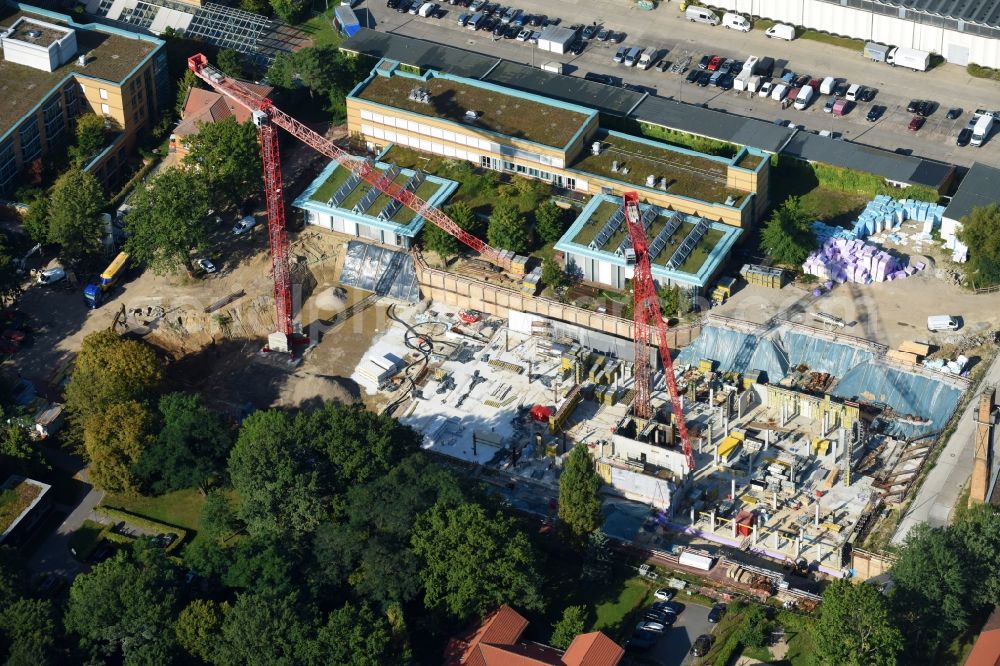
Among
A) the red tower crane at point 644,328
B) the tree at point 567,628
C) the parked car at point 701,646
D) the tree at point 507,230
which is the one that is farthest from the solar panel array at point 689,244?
the tree at point 567,628

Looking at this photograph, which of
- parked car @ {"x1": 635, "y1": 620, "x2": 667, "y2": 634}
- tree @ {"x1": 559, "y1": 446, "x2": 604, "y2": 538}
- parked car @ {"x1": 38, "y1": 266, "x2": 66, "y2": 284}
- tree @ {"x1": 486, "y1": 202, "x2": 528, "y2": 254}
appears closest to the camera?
parked car @ {"x1": 635, "y1": 620, "x2": 667, "y2": 634}

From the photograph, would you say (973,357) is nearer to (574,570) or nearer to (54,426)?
(574,570)

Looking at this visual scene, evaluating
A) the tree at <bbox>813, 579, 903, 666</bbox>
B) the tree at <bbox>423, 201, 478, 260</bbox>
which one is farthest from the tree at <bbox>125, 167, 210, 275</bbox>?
the tree at <bbox>813, 579, 903, 666</bbox>

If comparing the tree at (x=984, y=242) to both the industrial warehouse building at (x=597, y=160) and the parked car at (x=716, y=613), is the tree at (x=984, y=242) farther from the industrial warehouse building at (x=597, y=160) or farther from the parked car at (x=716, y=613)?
the parked car at (x=716, y=613)

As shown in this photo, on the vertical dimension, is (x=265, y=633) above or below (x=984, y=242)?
below

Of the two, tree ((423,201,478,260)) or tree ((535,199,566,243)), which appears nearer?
tree ((535,199,566,243))

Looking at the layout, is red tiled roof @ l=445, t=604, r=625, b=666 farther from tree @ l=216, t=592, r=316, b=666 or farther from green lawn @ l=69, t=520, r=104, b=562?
green lawn @ l=69, t=520, r=104, b=562

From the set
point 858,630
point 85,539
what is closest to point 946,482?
point 858,630

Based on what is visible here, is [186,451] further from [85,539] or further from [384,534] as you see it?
[384,534]
